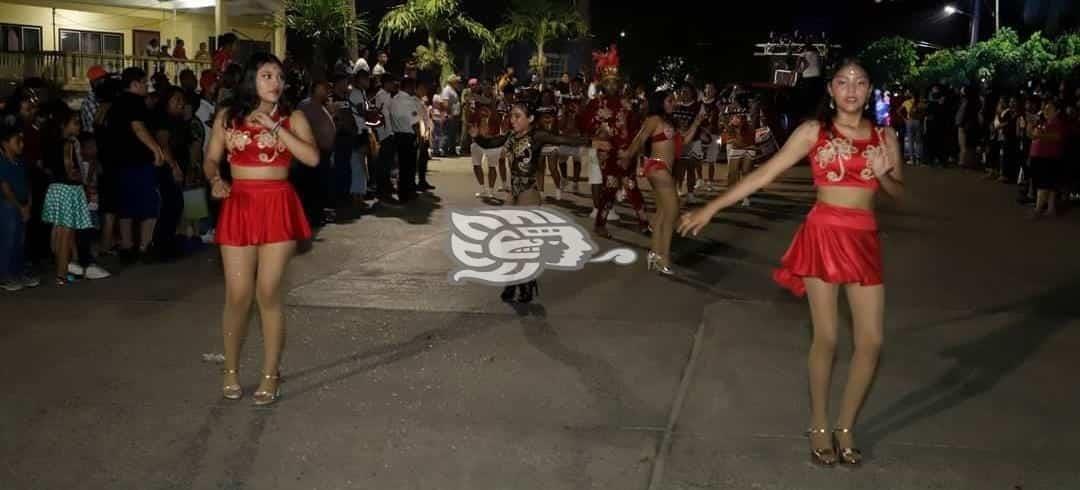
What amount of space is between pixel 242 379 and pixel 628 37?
35.7m

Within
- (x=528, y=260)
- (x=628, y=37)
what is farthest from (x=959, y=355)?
(x=628, y=37)

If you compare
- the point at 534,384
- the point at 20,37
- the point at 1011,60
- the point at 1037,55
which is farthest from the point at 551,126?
the point at 1011,60

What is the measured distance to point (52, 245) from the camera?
10.1 metres

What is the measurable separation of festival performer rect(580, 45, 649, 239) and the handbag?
441 centimetres

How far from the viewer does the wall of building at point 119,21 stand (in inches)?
846

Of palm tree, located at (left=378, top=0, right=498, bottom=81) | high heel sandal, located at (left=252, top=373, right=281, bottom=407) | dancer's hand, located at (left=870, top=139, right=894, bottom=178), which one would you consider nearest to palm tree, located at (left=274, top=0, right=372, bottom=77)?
palm tree, located at (left=378, top=0, right=498, bottom=81)

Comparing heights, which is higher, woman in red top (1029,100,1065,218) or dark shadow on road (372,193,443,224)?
woman in red top (1029,100,1065,218)

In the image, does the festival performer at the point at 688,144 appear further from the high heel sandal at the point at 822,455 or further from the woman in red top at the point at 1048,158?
the high heel sandal at the point at 822,455

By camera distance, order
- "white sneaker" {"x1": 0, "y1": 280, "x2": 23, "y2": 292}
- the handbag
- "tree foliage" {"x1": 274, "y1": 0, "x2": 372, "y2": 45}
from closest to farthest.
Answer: "white sneaker" {"x1": 0, "y1": 280, "x2": 23, "y2": 292} → the handbag → "tree foliage" {"x1": 274, "y1": 0, "x2": 372, "y2": 45}

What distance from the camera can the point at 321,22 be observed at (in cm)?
2256

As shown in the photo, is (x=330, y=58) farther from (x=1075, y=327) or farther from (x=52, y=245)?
(x=1075, y=327)

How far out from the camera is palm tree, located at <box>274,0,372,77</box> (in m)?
22.5

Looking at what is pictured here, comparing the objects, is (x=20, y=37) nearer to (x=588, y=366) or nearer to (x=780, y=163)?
(x=588, y=366)

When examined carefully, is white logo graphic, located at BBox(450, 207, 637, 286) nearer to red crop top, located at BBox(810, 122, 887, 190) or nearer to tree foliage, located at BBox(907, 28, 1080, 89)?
red crop top, located at BBox(810, 122, 887, 190)
